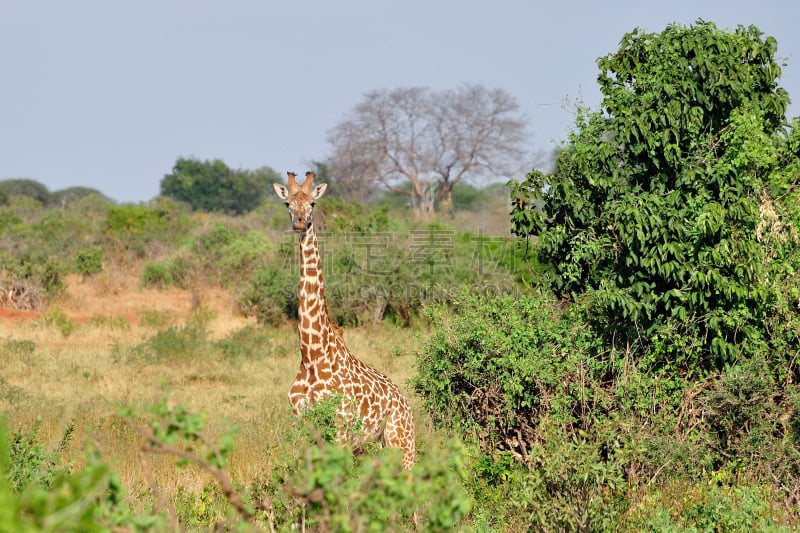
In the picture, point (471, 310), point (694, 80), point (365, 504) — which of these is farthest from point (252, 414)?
point (365, 504)

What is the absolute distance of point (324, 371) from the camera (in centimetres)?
701

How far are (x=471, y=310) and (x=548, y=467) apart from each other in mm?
2332

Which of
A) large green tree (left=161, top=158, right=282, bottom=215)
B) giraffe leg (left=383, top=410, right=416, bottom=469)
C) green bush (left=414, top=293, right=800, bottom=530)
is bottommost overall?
giraffe leg (left=383, top=410, right=416, bottom=469)

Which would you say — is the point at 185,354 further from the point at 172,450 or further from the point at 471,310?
the point at 172,450

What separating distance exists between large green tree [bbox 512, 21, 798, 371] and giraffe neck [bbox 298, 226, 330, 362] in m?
1.71

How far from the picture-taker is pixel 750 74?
726cm

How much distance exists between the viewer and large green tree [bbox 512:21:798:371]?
674 cm

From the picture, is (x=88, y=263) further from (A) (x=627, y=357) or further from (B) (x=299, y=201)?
(A) (x=627, y=357)

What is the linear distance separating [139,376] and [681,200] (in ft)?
26.3

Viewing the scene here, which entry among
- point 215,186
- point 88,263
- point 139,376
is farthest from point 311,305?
point 215,186

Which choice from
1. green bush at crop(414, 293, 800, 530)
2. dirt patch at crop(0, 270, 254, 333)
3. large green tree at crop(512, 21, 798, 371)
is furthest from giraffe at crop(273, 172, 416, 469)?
dirt patch at crop(0, 270, 254, 333)

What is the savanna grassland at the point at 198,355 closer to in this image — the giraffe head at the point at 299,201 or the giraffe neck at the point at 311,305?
the giraffe neck at the point at 311,305

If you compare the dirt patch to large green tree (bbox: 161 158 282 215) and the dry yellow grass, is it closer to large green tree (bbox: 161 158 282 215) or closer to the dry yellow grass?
the dry yellow grass

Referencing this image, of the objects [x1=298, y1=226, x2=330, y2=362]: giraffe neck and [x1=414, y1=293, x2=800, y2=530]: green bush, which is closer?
[x1=414, y1=293, x2=800, y2=530]: green bush
